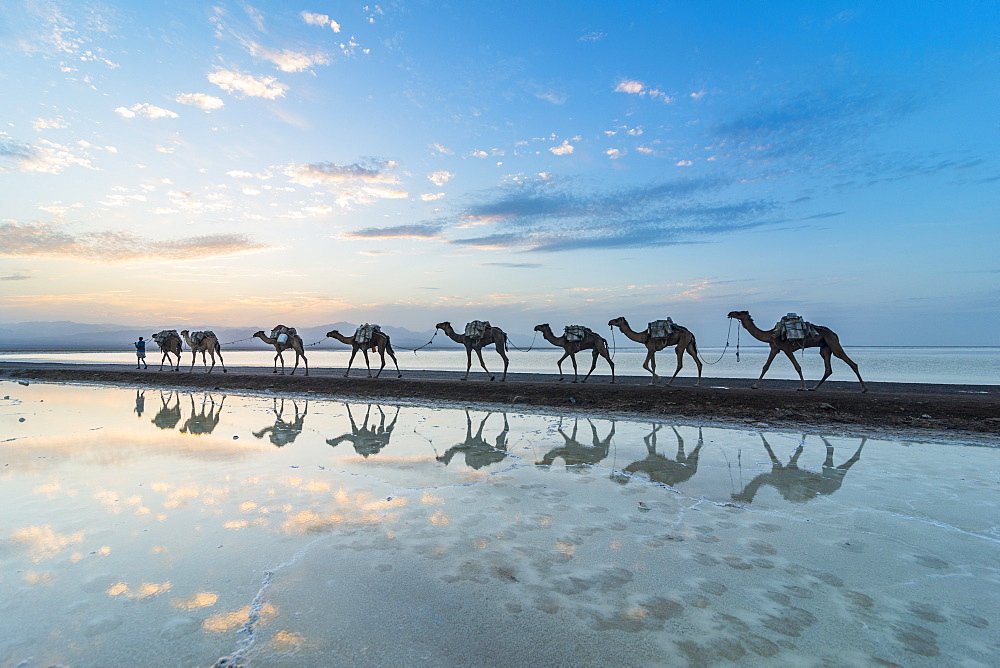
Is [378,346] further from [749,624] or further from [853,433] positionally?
[749,624]

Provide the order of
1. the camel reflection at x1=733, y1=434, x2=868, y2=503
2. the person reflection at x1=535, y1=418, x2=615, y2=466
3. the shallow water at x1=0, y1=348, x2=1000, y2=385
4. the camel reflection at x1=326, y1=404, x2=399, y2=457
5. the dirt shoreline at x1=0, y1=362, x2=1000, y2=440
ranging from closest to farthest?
the camel reflection at x1=733, y1=434, x2=868, y2=503, the person reflection at x1=535, y1=418, x2=615, y2=466, the camel reflection at x1=326, y1=404, x2=399, y2=457, the dirt shoreline at x1=0, y1=362, x2=1000, y2=440, the shallow water at x1=0, y1=348, x2=1000, y2=385

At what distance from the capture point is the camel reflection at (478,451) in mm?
9523

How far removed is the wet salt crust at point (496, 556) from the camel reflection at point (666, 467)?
0.09m

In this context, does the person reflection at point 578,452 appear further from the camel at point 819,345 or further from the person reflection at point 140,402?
the person reflection at point 140,402

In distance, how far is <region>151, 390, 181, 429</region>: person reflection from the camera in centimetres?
1367

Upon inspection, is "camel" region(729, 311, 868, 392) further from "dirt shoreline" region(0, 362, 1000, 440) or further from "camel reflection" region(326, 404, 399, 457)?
"camel reflection" region(326, 404, 399, 457)

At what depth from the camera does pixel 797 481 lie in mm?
7984

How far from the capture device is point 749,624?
3814mm

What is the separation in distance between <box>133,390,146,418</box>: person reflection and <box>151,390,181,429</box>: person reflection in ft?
1.84

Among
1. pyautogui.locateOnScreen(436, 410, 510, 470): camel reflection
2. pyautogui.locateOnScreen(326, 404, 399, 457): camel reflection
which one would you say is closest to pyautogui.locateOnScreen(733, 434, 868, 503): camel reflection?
pyautogui.locateOnScreen(436, 410, 510, 470): camel reflection

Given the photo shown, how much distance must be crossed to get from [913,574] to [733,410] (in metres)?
11.0

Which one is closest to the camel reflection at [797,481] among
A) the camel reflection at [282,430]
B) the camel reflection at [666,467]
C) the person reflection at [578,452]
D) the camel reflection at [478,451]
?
the camel reflection at [666,467]

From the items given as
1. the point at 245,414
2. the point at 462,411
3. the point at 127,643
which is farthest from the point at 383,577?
the point at 245,414

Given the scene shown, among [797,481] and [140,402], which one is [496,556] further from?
[140,402]
